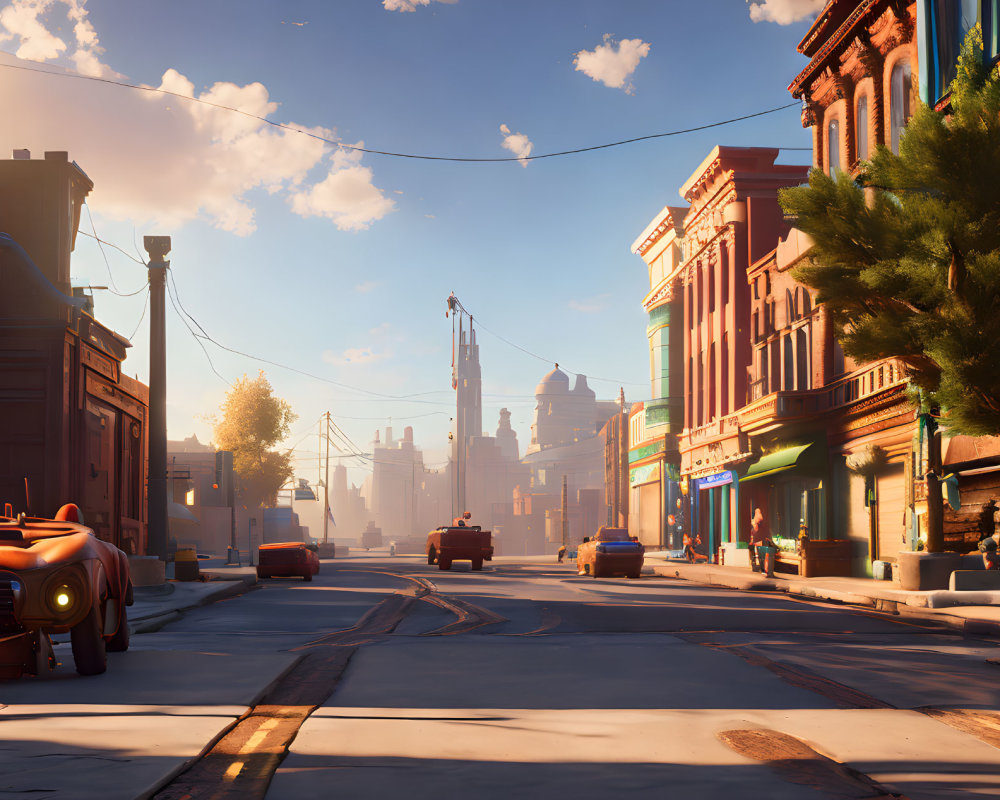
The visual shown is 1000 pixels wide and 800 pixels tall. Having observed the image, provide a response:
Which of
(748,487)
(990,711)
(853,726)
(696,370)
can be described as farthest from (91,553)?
(696,370)

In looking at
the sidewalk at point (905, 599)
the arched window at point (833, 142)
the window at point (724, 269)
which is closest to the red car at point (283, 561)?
the sidewalk at point (905, 599)

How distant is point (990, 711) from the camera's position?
7020 mm

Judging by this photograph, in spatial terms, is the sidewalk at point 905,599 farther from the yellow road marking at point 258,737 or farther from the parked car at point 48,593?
the parked car at point 48,593

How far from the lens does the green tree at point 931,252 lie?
1060 cm

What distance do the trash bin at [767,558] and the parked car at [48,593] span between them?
883 inches

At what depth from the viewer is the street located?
16.5 feet

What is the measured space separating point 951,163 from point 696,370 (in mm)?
39134

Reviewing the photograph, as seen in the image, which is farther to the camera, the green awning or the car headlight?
the green awning

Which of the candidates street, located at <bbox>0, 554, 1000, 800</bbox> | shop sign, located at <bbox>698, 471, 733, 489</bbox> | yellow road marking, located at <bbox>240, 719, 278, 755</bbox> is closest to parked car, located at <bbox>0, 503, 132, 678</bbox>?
street, located at <bbox>0, 554, 1000, 800</bbox>

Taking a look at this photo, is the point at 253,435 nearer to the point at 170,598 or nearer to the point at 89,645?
the point at 170,598

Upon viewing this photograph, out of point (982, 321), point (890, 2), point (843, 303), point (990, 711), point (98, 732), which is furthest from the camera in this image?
point (890, 2)

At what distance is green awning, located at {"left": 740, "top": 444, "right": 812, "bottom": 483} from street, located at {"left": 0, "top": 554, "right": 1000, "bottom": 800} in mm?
19824

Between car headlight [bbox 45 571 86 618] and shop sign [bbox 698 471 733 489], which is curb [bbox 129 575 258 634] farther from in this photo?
shop sign [bbox 698 471 733 489]

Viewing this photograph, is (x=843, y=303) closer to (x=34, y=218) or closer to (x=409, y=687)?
(x=409, y=687)
